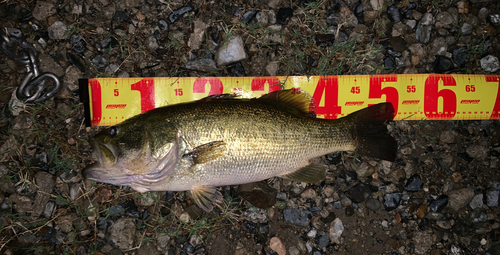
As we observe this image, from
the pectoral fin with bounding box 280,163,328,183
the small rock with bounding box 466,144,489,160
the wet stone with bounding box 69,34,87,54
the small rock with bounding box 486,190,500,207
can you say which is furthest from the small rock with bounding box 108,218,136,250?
the small rock with bounding box 486,190,500,207

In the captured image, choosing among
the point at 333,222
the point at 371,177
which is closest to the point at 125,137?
the point at 333,222

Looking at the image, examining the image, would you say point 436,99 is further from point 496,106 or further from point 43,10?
point 43,10

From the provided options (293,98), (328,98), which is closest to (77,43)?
(293,98)

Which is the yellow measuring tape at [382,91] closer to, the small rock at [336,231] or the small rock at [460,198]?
the small rock at [460,198]

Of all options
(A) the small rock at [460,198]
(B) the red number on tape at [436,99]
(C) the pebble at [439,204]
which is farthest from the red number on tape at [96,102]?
(A) the small rock at [460,198]

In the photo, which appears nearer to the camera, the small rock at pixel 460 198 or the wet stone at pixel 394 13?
the small rock at pixel 460 198

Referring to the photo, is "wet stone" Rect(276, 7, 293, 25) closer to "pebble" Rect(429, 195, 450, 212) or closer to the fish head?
the fish head

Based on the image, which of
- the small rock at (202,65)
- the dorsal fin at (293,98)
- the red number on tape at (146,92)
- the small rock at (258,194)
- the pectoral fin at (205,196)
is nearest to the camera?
the pectoral fin at (205,196)
